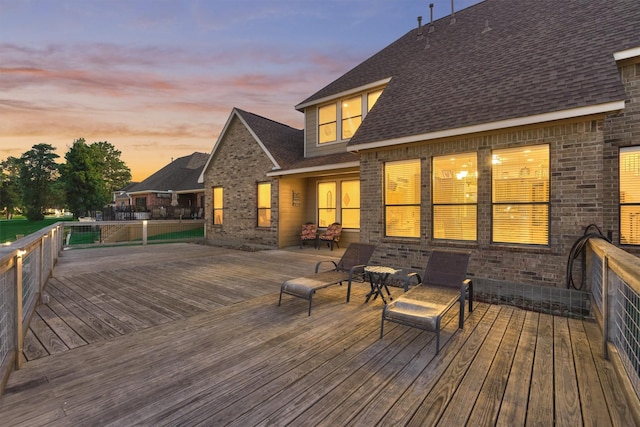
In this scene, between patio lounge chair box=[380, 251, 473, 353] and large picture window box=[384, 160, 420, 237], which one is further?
large picture window box=[384, 160, 420, 237]

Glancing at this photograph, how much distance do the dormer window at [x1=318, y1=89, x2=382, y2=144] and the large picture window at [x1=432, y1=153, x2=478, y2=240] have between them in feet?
17.3

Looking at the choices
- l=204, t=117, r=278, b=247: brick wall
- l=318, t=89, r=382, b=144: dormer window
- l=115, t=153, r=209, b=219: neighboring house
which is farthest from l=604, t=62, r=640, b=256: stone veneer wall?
l=115, t=153, r=209, b=219: neighboring house

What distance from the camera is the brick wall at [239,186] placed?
12953 mm

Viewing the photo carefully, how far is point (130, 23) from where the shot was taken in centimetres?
1281

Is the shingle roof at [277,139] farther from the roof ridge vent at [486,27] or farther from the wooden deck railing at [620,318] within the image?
the wooden deck railing at [620,318]

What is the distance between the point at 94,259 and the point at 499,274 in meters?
11.7

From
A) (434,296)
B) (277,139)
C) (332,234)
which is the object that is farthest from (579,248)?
(277,139)

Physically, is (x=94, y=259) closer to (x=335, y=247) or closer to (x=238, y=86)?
(x=335, y=247)

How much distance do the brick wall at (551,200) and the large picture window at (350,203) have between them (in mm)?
5330

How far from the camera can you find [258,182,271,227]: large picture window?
514 inches

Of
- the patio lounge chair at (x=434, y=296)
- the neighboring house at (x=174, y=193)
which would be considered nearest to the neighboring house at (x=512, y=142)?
the patio lounge chair at (x=434, y=296)

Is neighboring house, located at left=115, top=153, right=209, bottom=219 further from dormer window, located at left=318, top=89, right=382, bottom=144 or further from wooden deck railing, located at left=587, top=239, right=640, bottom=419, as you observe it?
wooden deck railing, located at left=587, top=239, right=640, bottom=419

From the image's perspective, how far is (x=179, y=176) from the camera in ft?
94.6

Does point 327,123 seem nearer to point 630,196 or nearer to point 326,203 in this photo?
point 326,203
